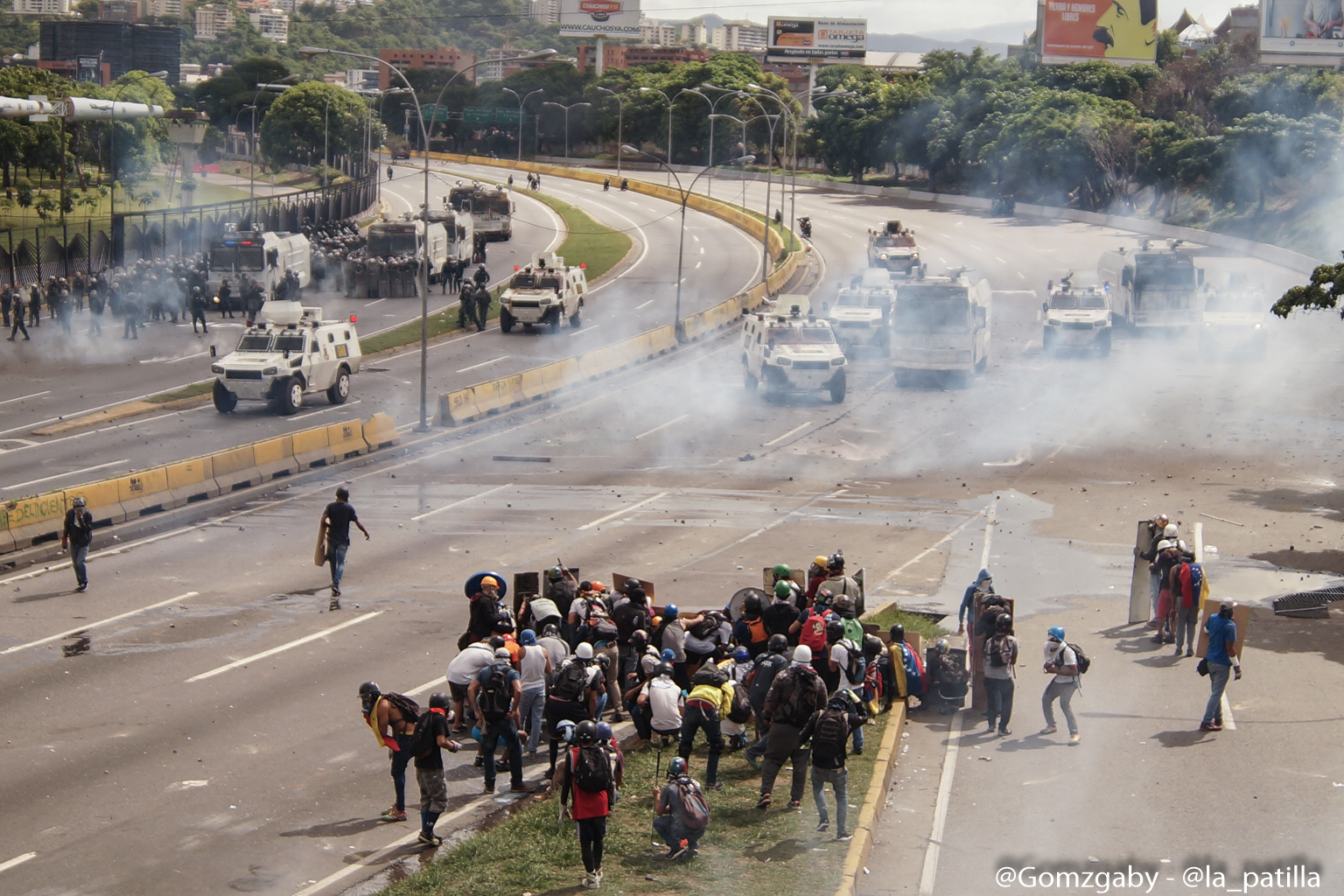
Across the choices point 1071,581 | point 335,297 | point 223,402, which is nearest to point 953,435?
point 1071,581

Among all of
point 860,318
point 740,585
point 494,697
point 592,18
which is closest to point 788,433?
point 860,318

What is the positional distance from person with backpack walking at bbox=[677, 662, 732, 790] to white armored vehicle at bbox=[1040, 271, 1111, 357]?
32.7 meters

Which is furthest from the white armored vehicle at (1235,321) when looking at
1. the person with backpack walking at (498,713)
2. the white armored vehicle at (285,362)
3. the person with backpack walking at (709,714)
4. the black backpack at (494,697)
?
the black backpack at (494,697)

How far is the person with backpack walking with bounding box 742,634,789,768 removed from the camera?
45.5 ft

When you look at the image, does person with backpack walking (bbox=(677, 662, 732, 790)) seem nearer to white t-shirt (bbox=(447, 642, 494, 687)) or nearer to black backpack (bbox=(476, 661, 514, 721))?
black backpack (bbox=(476, 661, 514, 721))

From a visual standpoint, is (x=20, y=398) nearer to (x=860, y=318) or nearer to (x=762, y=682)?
(x=860, y=318)

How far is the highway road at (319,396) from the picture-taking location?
31.4m

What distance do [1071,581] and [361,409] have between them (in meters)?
20.6

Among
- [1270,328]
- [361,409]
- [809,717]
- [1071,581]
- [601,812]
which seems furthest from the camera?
[1270,328]

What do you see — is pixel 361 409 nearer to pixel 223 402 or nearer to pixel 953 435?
pixel 223 402

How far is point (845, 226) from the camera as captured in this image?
81.6 m

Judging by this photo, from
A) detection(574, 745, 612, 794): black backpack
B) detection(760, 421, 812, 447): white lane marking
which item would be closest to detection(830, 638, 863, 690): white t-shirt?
detection(574, 745, 612, 794): black backpack

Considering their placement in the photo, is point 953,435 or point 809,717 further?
point 953,435

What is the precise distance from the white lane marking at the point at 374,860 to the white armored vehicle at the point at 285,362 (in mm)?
24114
